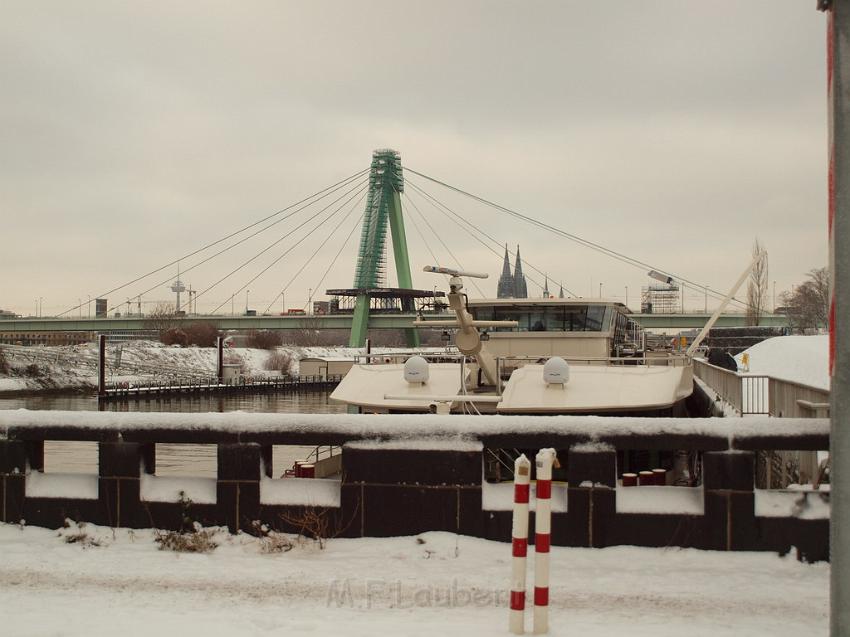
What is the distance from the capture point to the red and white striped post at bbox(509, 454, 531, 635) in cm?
556

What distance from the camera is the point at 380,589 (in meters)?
6.64

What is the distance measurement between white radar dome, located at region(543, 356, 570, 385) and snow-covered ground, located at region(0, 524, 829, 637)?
20.5ft

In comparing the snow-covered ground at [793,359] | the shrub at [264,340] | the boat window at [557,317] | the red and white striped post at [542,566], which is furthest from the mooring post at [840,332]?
the shrub at [264,340]

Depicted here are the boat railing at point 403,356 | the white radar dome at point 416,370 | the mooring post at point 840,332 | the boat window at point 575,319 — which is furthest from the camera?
the boat window at point 575,319

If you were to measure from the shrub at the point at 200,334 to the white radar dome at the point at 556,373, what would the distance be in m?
106

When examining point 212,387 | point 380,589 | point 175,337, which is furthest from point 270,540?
point 175,337

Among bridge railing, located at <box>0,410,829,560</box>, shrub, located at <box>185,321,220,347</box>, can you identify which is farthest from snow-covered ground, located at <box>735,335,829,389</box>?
shrub, located at <box>185,321,220,347</box>

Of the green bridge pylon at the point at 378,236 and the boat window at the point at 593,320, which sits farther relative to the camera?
the green bridge pylon at the point at 378,236

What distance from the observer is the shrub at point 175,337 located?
11256 cm

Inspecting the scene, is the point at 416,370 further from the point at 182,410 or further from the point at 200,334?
the point at 200,334

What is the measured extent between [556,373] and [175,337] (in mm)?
106294

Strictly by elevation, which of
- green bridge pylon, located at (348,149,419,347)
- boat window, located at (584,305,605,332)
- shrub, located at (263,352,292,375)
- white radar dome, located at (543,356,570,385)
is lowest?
shrub, located at (263,352,292,375)

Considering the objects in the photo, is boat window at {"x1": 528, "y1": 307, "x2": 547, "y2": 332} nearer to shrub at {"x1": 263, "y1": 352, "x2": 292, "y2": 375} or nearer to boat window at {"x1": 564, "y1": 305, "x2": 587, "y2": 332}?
boat window at {"x1": 564, "y1": 305, "x2": 587, "y2": 332}

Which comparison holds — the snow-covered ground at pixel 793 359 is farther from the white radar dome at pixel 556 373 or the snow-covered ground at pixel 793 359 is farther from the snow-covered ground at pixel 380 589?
the snow-covered ground at pixel 380 589
